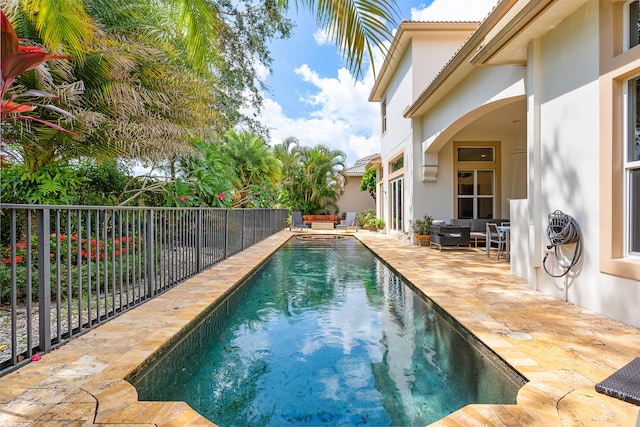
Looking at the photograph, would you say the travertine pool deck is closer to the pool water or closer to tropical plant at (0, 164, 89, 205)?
the pool water

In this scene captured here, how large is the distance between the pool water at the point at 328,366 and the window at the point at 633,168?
203 cm

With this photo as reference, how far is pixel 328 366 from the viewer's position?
301cm

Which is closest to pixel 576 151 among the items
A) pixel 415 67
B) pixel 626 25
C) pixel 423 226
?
pixel 626 25

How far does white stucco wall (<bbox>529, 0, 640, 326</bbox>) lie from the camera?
12.6 feet

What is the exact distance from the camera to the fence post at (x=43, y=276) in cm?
274

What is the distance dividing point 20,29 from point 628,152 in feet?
25.0

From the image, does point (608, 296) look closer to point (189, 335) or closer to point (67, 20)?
point (189, 335)

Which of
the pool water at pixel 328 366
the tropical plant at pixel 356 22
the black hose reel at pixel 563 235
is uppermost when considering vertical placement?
the tropical plant at pixel 356 22

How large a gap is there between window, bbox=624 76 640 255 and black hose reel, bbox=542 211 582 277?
1.81ft

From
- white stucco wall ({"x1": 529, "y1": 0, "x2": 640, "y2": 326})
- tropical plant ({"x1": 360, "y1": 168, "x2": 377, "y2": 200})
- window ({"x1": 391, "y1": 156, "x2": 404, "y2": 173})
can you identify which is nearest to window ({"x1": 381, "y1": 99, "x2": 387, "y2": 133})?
window ({"x1": 391, "y1": 156, "x2": 404, "y2": 173})

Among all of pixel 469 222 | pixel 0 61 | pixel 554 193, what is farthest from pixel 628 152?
pixel 469 222

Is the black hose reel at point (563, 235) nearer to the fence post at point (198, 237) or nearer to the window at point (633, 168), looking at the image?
the window at point (633, 168)

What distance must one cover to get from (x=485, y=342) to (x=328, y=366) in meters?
1.41

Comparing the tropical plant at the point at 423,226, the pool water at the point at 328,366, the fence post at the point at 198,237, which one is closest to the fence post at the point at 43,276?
the pool water at the point at 328,366
